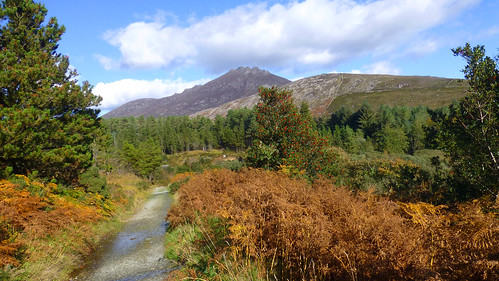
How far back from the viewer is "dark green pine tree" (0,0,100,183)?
9.35 meters

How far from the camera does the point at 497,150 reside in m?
6.50

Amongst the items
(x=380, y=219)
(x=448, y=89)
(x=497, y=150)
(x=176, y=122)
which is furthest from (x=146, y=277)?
(x=448, y=89)

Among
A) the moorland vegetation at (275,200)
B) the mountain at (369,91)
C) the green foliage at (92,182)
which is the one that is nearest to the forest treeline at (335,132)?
the mountain at (369,91)

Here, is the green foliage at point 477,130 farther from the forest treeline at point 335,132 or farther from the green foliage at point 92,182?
the forest treeline at point 335,132

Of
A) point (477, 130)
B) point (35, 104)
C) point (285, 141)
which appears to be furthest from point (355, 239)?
point (35, 104)

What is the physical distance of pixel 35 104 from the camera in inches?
420

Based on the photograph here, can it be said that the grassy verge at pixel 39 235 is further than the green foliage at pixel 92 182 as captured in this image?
No

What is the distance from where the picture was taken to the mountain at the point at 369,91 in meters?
106

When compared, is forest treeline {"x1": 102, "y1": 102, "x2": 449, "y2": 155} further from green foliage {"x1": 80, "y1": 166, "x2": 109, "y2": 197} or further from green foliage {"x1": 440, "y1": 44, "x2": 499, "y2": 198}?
green foliage {"x1": 440, "y1": 44, "x2": 499, "y2": 198}

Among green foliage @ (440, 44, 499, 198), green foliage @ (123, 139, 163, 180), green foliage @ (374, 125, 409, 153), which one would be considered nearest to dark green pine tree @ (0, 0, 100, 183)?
Answer: green foliage @ (440, 44, 499, 198)

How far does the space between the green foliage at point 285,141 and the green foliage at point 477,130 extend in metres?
4.50

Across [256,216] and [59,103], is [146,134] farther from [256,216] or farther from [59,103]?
[256,216]

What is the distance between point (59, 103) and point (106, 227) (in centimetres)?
564

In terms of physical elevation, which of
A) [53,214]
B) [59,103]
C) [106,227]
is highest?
[59,103]
